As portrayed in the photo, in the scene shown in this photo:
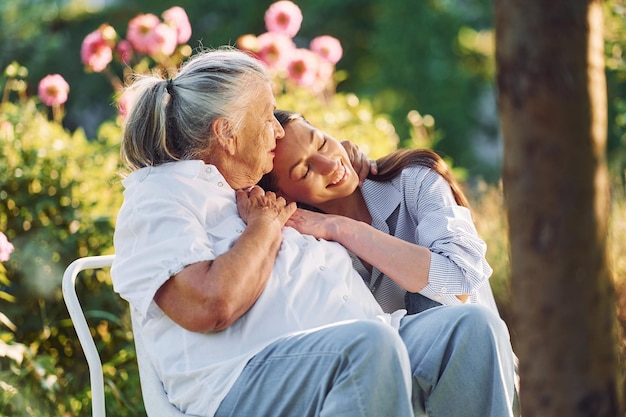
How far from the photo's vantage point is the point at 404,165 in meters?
2.68

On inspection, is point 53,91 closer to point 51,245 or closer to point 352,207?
point 51,245

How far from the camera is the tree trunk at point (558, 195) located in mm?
1319

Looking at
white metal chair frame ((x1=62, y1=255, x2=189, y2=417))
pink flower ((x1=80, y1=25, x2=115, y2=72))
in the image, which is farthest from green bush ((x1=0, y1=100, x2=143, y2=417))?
white metal chair frame ((x1=62, y1=255, x2=189, y2=417))

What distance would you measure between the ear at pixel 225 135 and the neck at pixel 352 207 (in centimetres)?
37

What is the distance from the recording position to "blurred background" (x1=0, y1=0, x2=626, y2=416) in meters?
3.48

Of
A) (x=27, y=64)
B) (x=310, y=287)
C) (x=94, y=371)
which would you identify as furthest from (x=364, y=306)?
(x=27, y=64)

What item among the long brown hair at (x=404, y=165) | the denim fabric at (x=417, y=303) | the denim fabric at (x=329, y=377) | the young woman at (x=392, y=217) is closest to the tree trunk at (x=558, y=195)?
the denim fabric at (x=329, y=377)

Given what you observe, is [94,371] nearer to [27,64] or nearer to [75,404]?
[75,404]

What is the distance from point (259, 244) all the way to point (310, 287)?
0.56 feet

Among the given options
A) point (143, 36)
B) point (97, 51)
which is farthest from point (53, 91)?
point (143, 36)

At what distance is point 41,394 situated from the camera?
325 centimetres

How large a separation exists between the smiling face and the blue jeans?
421 mm

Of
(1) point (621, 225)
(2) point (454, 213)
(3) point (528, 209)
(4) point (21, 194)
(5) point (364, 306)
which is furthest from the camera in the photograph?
(1) point (621, 225)

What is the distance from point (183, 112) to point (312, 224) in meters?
0.41
